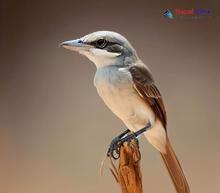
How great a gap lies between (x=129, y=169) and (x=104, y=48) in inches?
16.4

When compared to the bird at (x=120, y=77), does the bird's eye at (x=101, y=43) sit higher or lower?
higher

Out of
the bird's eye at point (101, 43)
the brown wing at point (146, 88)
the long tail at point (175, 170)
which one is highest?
Result: the bird's eye at point (101, 43)

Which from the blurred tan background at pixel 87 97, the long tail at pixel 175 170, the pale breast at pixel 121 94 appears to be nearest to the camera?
the pale breast at pixel 121 94

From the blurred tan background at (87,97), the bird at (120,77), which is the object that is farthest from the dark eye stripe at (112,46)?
the blurred tan background at (87,97)

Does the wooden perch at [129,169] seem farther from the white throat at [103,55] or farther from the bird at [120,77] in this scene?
the white throat at [103,55]

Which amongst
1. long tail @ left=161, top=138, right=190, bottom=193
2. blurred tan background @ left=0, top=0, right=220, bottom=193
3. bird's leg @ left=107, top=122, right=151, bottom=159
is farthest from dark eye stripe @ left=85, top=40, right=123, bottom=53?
blurred tan background @ left=0, top=0, right=220, bottom=193

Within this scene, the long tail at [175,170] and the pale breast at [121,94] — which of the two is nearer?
the pale breast at [121,94]


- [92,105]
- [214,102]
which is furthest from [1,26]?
[214,102]

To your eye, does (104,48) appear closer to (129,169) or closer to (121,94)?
(121,94)

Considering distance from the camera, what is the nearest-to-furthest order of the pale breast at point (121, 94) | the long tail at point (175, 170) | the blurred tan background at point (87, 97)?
the pale breast at point (121, 94)
the long tail at point (175, 170)
the blurred tan background at point (87, 97)

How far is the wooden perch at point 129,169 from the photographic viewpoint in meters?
1.58

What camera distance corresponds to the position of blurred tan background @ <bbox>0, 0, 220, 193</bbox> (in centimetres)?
204

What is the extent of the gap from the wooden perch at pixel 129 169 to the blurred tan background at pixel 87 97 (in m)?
0.42

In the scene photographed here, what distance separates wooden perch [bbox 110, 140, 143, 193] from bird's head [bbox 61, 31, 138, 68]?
0.29m
